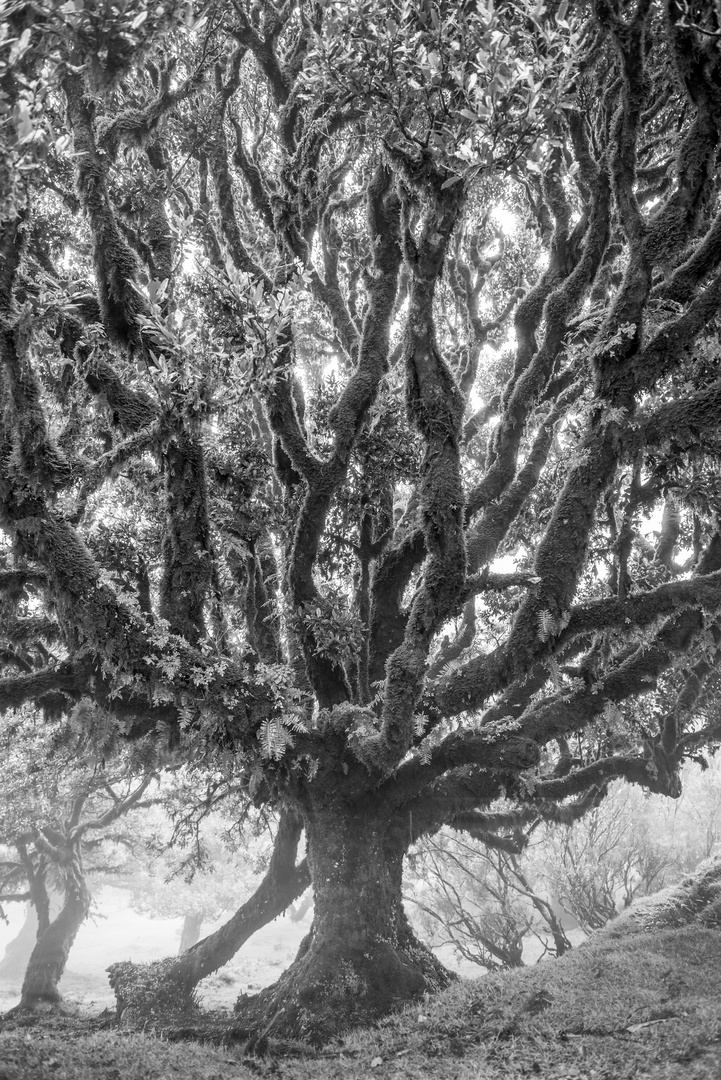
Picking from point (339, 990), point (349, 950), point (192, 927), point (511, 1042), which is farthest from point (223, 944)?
point (192, 927)

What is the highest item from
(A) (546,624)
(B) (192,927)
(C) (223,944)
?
(A) (546,624)

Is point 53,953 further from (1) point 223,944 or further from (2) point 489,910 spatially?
(2) point 489,910

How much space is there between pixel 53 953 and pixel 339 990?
14864mm

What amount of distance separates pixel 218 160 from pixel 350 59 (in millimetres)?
4798

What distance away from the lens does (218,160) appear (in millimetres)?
9938

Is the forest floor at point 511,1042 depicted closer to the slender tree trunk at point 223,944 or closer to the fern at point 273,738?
the fern at point 273,738

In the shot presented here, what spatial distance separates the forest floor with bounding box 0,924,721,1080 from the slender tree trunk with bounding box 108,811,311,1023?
3.30 metres

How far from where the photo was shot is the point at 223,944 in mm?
12414

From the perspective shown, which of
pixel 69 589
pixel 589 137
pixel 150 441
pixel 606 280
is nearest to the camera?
pixel 69 589

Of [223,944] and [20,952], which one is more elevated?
[20,952]

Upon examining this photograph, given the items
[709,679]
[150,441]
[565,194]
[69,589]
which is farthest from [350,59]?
[709,679]

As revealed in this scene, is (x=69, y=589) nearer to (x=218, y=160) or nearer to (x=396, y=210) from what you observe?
(x=396, y=210)

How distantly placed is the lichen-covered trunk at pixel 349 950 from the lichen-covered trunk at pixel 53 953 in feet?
38.3

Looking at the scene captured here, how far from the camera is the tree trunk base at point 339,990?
7.50 meters
